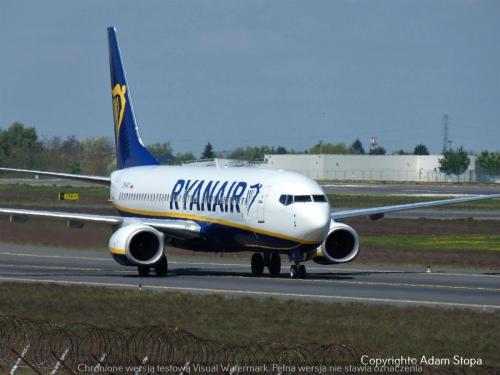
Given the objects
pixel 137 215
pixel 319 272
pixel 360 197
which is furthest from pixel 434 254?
pixel 360 197

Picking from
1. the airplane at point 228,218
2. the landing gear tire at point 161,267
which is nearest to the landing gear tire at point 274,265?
the airplane at point 228,218

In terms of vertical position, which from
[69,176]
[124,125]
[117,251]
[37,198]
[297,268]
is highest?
[124,125]

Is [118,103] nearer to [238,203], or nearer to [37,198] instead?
[238,203]

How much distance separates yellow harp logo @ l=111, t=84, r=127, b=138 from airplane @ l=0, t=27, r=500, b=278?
474 cm

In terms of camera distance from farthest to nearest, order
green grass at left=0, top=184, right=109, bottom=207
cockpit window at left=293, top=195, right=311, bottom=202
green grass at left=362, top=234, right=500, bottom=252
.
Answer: green grass at left=0, top=184, right=109, bottom=207
green grass at left=362, top=234, right=500, bottom=252
cockpit window at left=293, top=195, right=311, bottom=202

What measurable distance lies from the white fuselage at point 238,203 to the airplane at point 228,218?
0.03 metres

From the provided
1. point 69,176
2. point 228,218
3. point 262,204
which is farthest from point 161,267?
point 69,176

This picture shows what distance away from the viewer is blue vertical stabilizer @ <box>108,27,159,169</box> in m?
56.0

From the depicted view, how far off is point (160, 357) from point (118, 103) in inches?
1371

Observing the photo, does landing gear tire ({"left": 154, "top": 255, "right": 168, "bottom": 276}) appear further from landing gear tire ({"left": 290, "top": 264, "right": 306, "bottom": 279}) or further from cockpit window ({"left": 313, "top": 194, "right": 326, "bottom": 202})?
cockpit window ({"left": 313, "top": 194, "right": 326, "bottom": 202})

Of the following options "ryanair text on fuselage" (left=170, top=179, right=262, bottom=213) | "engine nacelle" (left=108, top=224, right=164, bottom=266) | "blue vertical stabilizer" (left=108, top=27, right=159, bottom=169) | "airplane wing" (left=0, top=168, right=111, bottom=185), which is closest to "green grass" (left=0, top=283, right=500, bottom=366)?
"engine nacelle" (left=108, top=224, right=164, bottom=266)

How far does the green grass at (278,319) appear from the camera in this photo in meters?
27.0

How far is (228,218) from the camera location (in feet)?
149

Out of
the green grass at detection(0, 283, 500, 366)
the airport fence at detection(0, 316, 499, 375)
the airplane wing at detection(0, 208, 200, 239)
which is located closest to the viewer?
the airport fence at detection(0, 316, 499, 375)
